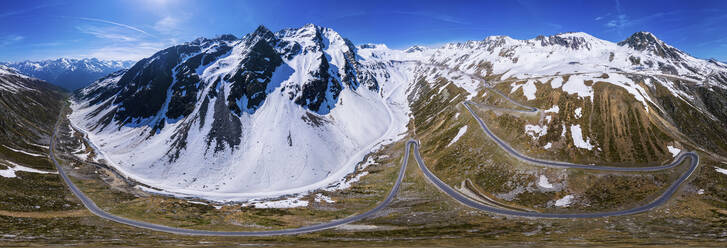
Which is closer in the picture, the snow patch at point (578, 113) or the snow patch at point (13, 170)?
the snow patch at point (13, 170)

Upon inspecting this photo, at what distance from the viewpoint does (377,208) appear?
319 ft

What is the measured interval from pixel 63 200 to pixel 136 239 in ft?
153

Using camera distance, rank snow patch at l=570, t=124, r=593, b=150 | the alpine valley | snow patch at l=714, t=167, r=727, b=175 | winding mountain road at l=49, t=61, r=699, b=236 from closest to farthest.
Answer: the alpine valley < winding mountain road at l=49, t=61, r=699, b=236 < snow patch at l=714, t=167, r=727, b=175 < snow patch at l=570, t=124, r=593, b=150

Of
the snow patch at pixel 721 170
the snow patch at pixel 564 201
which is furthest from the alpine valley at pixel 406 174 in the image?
the snow patch at pixel 721 170

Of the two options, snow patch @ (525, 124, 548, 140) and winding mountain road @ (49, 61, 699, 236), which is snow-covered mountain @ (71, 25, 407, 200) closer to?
winding mountain road @ (49, 61, 699, 236)

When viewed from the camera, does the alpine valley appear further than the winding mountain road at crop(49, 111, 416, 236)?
No

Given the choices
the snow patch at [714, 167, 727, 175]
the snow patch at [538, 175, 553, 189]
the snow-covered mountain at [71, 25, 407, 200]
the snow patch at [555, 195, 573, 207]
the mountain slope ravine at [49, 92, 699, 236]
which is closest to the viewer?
the mountain slope ravine at [49, 92, 699, 236]

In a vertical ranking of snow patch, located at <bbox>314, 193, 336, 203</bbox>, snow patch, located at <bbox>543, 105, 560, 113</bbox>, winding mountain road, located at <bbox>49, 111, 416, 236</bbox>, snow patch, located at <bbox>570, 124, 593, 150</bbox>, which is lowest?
winding mountain road, located at <bbox>49, 111, 416, 236</bbox>

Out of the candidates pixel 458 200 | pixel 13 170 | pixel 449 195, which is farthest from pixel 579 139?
pixel 13 170

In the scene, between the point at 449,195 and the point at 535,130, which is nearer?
the point at 449,195

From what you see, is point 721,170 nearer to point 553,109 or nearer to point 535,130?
point 535,130

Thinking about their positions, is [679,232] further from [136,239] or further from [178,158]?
[178,158]

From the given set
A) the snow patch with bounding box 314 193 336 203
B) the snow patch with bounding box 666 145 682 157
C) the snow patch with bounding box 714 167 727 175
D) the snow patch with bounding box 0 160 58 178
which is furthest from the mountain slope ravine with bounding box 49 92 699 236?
the snow patch with bounding box 314 193 336 203

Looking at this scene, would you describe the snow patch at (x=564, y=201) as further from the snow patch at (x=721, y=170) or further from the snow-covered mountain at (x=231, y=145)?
the snow-covered mountain at (x=231, y=145)
